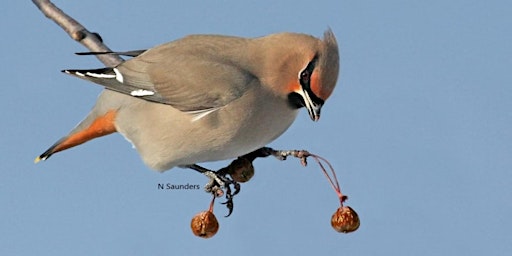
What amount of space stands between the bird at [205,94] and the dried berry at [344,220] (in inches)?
16.8

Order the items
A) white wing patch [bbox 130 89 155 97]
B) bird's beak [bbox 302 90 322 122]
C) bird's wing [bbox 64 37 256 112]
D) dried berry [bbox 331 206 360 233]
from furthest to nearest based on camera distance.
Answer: white wing patch [bbox 130 89 155 97], bird's wing [bbox 64 37 256 112], dried berry [bbox 331 206 360 233], bird's beak [bbox 302 90 322 122]

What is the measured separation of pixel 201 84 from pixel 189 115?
141 mm

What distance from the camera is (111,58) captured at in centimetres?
392

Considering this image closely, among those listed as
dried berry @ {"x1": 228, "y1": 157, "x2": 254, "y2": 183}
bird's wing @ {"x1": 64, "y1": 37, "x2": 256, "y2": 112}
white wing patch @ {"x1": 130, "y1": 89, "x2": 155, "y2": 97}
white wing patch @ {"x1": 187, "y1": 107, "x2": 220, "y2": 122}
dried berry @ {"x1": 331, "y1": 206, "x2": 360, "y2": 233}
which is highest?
bird's wing @ {"x1": 64, "y1": 37, "x2": 256, "y2": 112}

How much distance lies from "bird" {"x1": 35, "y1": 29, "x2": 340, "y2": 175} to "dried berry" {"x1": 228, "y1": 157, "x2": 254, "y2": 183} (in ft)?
0.33

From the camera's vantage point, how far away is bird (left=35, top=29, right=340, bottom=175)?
359 cm

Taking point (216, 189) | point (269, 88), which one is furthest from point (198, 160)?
point (269, 88)

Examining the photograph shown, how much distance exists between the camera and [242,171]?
3.82m

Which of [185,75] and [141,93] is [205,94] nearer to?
[185,75]

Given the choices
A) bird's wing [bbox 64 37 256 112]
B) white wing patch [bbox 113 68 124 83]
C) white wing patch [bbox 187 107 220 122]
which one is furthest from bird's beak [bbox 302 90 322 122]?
white wing patch [bbox 113 68 124 83]

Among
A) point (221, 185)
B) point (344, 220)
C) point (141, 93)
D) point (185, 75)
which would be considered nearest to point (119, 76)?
point (141, 93)

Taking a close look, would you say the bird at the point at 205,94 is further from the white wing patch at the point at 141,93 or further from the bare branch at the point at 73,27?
the bare branch at the point at 73,27

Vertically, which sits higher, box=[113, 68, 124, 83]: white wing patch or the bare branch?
the bare branch

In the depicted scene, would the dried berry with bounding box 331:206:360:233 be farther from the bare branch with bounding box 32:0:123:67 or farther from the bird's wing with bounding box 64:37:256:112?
the bare branch with bounding box 32:0:123:67
